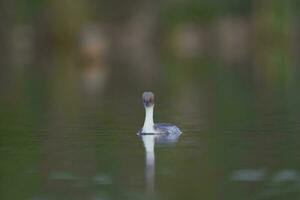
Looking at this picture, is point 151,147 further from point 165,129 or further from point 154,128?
Answer: point 154,128

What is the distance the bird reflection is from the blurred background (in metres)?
0.08

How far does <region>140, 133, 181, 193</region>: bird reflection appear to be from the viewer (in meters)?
12.1

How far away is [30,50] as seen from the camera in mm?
44688

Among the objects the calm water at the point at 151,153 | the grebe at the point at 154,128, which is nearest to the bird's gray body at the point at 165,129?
the grebe at the point at 154,128

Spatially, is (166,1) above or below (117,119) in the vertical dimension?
above

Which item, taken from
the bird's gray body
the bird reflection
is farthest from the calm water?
the bird's gray body

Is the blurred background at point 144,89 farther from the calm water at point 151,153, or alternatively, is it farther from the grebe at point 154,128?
the grebe at point 154,128

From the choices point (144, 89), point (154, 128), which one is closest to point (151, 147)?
point (154, 128)

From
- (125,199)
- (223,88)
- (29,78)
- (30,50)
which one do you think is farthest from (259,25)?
(125,199)

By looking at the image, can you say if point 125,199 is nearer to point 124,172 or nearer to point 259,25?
point 124,172

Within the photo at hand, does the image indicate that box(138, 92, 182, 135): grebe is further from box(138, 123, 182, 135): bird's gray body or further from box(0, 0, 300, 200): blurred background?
box(0, 0, 300, 200): blurred background

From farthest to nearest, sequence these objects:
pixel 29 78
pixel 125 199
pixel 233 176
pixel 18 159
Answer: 1. pixel 29 78
2. pixel 18 159
3. pixel 233 176
4. pixel 125 199

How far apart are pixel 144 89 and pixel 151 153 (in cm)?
1222

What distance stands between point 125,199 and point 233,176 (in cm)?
164
